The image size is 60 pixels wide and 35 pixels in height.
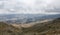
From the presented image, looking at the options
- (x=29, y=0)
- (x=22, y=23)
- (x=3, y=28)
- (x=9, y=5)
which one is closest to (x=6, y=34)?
(x=3, y=28)

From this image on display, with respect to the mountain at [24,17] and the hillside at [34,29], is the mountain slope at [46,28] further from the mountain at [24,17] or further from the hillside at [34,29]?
the mountain at [24,17]

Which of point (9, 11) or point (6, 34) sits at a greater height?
point (9, 11)

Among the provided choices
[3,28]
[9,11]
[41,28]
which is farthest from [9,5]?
[41,28]

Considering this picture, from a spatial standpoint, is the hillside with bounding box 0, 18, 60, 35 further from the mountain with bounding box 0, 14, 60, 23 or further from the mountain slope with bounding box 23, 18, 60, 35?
the mountain with bounding box 0, 14, 60, 23

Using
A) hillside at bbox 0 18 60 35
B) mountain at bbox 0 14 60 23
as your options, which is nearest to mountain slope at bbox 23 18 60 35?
hillside at bbox 0 18 60 35

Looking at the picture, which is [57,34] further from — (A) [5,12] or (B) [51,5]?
(A) [5,12]

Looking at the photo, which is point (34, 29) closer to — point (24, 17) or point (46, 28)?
point (46, 28)

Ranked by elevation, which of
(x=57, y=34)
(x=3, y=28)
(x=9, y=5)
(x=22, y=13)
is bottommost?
(x=57, y=34)

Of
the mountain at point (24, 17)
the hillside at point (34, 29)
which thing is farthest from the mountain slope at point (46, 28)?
the mountain at point (24, 17)
